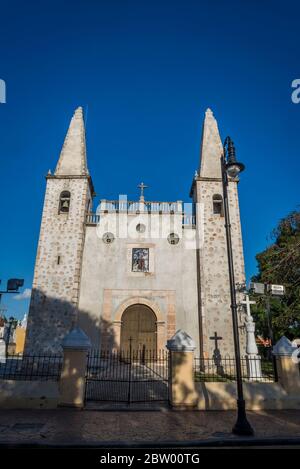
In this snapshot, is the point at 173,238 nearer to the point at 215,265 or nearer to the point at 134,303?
the point at 215,265

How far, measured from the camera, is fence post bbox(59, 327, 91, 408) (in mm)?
7401

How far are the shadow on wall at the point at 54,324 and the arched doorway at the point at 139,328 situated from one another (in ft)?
2.40

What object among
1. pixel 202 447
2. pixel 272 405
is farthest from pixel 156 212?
pixel 202 447

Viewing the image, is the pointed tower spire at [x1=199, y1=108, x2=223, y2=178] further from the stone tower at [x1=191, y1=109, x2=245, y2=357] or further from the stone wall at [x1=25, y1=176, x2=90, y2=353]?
the stone wall at [x1=25, y1=176, x2=90, y2=353]

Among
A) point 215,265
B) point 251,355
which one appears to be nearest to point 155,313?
point 215,265

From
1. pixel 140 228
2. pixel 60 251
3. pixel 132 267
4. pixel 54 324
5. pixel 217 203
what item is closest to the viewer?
pixel 54 324

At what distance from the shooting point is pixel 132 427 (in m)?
5.77

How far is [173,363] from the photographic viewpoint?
A: 7719 millimetres

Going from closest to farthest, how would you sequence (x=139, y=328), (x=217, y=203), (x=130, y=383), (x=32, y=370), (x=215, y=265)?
(x=130, y=383) → (x=32, y=370) → (x=139, y=328) → (x=215, y=265) → (x=217, y=203)

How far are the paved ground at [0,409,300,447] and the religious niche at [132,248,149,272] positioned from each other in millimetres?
9172

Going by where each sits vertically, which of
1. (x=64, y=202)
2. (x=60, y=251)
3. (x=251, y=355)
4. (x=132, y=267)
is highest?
(x=64, y=202)

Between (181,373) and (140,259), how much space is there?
9.08 m

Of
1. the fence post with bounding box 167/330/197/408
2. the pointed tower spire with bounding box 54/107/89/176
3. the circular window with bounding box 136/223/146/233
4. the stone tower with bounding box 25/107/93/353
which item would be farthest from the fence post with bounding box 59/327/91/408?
the pointed tower spire with bounding box 54/107/89/176
